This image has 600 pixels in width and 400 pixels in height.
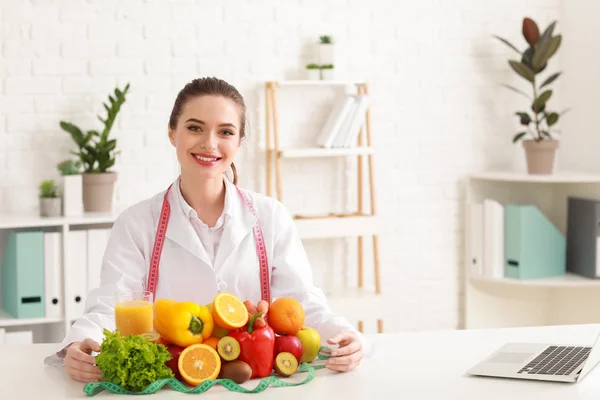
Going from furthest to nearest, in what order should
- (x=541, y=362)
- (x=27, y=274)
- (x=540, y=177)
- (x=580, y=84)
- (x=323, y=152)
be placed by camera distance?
(x=580, y=84), (x=540, y=177), (x=323, y=152), (x=27, y=274), (x=541, y=362)

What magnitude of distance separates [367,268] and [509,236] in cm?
72

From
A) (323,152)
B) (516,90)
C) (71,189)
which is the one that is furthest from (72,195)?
(516,90)

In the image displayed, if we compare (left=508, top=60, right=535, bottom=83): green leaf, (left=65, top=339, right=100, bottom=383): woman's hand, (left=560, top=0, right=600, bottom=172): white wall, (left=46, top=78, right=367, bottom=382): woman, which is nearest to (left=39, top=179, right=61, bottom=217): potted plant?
(left=46, top=78, right=367, bottom=382): woman

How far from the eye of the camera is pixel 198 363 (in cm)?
185

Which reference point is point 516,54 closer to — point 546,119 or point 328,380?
point 546,119

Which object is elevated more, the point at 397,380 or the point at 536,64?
the point at 536,64

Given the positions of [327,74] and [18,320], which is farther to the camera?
[327,74]

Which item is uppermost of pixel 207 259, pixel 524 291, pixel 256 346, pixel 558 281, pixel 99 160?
pixel 99 160

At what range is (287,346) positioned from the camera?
194 cm

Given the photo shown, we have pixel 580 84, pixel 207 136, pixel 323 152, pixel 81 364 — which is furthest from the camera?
pixel 580 84

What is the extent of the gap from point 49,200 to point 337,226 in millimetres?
1318

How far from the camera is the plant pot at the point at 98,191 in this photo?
3.96m

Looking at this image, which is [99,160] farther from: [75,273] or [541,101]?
[541,101]

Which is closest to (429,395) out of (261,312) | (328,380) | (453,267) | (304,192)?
(328,380)
